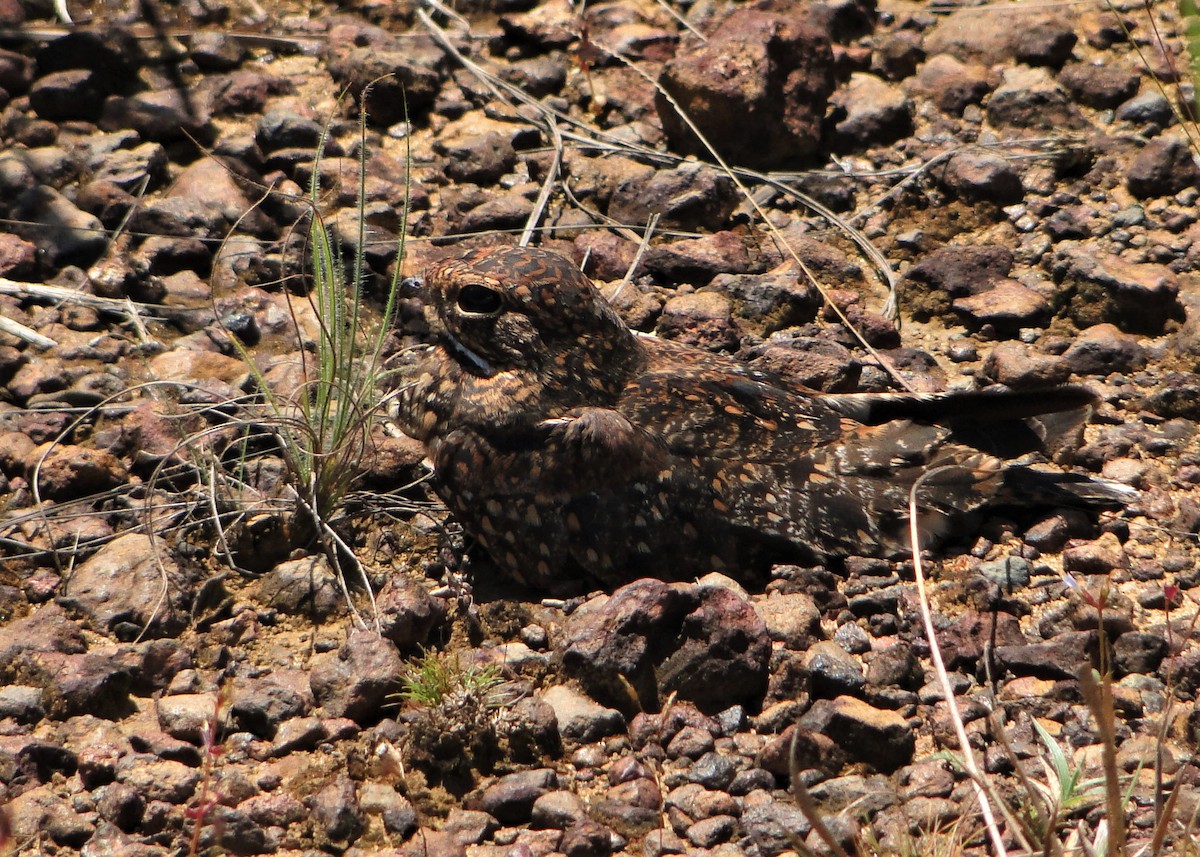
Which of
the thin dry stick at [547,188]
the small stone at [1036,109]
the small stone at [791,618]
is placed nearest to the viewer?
the small stone at [791,618]

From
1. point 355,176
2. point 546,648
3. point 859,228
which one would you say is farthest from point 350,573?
point 859,228

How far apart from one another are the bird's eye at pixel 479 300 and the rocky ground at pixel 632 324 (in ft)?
1.78

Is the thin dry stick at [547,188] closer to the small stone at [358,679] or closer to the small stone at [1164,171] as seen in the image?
the small stone at [358,679]

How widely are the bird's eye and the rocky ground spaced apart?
0.54m

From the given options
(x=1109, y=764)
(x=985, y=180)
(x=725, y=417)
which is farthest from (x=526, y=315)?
(x=985, y=180)

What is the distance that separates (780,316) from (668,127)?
50.2 inches

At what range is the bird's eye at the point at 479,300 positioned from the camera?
3.86 metres

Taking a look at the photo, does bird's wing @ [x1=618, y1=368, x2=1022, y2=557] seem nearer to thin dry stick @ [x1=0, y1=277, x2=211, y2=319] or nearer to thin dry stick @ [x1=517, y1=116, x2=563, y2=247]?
thin dry stick @ [x1=517, y1=116, x2=563, y2=247]

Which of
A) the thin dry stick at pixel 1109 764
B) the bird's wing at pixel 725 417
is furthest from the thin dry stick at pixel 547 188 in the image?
the thin dry stick at pixel 1109 764

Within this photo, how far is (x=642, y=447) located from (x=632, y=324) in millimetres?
1128

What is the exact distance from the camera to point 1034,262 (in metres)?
5.05

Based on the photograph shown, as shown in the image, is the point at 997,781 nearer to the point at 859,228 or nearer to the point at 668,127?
the point at 859,228

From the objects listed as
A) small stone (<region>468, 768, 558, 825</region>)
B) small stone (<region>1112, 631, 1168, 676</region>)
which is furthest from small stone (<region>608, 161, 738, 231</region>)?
small stone (<region>468, 768, 558, 825</region>)

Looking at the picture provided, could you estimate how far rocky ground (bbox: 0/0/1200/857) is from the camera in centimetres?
304
